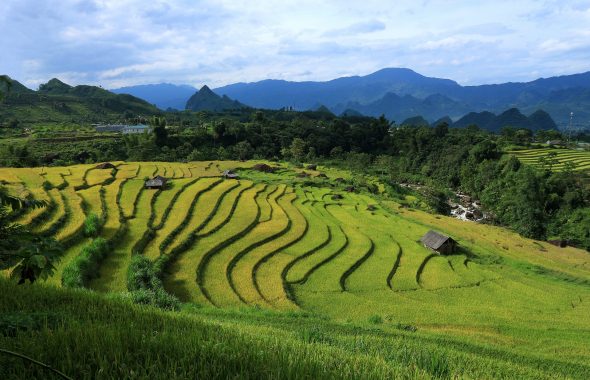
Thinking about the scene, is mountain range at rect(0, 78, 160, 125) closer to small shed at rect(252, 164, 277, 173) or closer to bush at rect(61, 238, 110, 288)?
small shed at rect(252, 164, 277, 173)

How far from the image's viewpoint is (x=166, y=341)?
390 cm

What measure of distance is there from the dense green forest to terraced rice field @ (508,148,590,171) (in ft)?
12.0

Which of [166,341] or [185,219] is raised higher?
[166,341]

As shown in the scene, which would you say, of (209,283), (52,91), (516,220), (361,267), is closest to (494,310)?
(361,267)

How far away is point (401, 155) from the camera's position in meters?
88.9

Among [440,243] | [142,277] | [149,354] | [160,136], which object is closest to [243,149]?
[160,136]

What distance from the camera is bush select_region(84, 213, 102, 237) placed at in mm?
21625

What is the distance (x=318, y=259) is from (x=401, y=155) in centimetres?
6850

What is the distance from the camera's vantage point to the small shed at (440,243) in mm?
29812

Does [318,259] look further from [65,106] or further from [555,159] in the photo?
[65,106]

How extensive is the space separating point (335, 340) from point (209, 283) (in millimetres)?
Answer: 13737

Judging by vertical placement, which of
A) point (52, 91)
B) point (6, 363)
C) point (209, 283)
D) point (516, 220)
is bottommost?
point (516, 220)

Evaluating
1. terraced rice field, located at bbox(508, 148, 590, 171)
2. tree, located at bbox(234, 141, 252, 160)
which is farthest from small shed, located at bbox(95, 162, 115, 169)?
terraced rice field, located at bbox(508, 148, 590, 171)

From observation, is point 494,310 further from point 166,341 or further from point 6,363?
point 6,363
